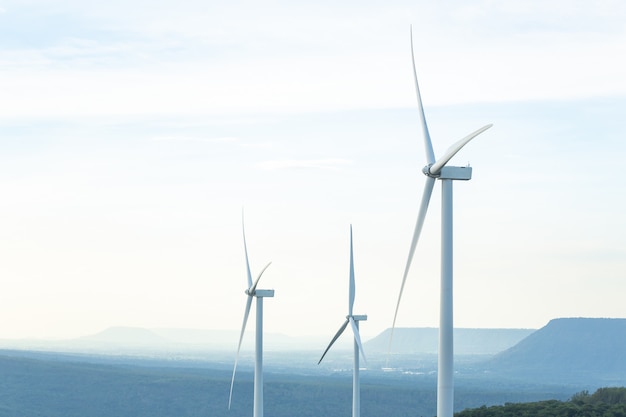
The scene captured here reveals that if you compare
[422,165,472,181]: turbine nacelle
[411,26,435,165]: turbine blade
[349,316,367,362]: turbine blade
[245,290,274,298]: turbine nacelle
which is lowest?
[349,316,367,362]: turbine blade

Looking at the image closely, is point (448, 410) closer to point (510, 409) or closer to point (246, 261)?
point (246, 261)

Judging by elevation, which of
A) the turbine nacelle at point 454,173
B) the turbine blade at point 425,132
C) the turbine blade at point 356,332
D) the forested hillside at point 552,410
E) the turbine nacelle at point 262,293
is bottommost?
the forested hillside at point 552,410

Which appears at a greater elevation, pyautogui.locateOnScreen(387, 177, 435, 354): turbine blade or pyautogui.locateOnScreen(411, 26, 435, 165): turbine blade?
pyautogui.locateOnScreen(411, 26, 435, 165): turbine blade

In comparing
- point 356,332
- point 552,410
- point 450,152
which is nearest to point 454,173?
point 450,152

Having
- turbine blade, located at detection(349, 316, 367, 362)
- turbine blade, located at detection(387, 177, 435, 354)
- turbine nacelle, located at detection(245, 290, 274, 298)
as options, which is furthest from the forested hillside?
turbine blade, located at detection(387, 177, 435, 354)

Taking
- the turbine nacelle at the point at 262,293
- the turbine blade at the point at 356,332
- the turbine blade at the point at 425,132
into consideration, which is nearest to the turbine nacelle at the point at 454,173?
the turbine blade at the point at 425,132

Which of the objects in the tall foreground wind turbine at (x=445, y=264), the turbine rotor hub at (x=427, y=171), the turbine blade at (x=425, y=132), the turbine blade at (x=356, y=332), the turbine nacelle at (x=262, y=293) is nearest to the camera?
the tall foreground wind turbine at (x=445, y=264)

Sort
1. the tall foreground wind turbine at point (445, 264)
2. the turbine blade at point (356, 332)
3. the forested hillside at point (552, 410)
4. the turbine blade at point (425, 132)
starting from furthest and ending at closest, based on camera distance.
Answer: the forested hillside at point (552, 410) < the turbine blade at point (356, 332) < the turbine blade at point (425, 132) < the tall foreground wind turbine at point (445, 264)

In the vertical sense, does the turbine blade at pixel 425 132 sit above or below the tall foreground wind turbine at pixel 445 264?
above

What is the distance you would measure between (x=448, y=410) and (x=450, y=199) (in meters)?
8.98

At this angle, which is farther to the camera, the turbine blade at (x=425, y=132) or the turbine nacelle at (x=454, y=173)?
the turbine blade at (x=425, y=132)

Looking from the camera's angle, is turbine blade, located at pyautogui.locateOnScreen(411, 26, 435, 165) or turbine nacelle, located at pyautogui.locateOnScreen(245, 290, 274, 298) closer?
turbine blade, located at pyautogui.locateOnScreen(411, 26, 435, 165)

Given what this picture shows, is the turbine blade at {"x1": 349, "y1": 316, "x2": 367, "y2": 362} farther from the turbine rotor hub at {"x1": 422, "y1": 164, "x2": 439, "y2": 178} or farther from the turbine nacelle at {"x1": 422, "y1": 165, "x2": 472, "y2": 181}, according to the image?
the turbine nacelle at {"x1": 422, "y1": 165, "x2": 472, "y2": 181}

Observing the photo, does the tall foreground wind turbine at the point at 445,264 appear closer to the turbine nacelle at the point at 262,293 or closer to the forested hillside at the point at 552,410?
the turbine nacelle at the point at 262,293
